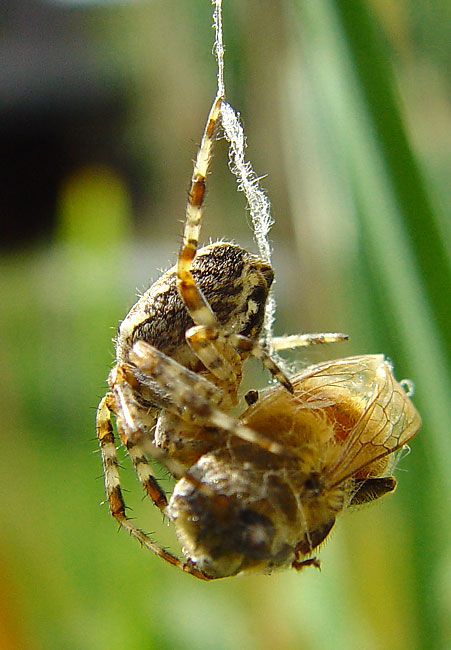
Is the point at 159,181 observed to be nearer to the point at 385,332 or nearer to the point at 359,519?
the point at 359,519

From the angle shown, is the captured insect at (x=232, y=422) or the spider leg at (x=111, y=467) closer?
the captured insect at (x=232, y=422)

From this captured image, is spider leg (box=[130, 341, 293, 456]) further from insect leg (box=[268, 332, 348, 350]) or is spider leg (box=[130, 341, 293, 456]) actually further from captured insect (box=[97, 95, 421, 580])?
insect leg (box=[268, 332, 348, 350])

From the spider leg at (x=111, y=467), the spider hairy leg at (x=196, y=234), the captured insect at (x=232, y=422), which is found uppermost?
the spider hairy leg at (x=196, y=234)

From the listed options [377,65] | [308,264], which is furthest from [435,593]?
[308,264]

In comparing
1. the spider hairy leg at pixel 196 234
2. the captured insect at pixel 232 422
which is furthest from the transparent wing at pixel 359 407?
the spider hairy leg at pixel 196 234

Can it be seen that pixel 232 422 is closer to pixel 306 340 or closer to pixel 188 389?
pixel 188 389

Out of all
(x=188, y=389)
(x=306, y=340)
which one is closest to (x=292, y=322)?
(x=306, y=340)

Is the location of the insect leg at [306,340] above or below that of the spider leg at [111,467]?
above

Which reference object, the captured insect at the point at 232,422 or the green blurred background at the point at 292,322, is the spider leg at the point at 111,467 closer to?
the captured insect at the point at 232,422
